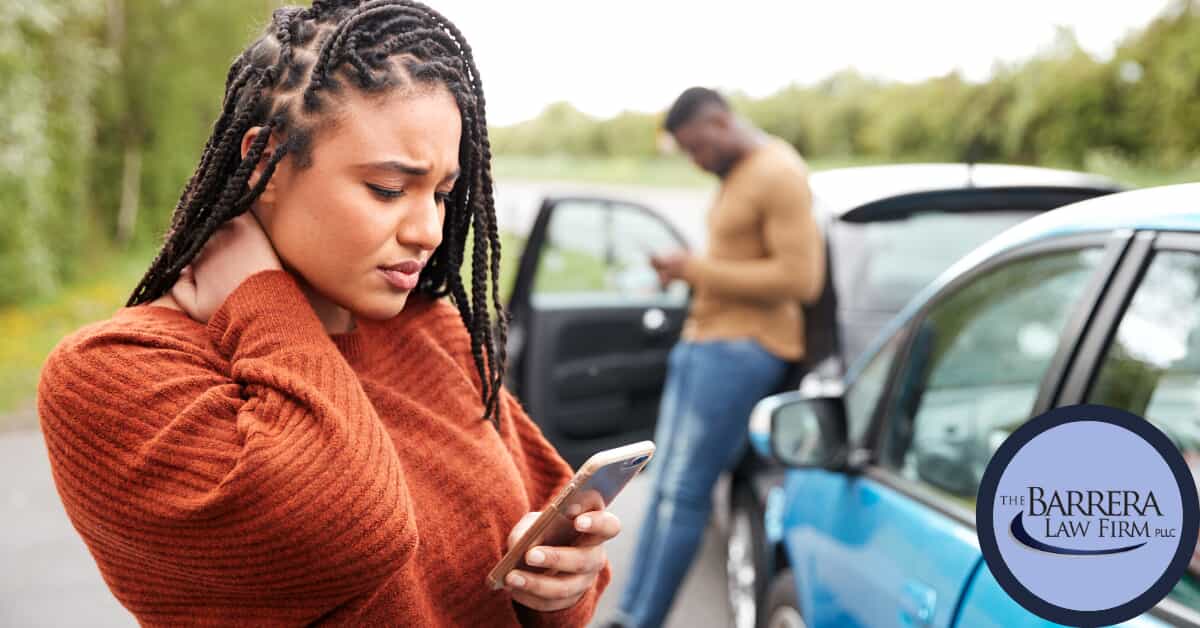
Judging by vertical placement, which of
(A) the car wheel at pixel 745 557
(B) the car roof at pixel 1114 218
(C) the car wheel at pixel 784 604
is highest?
(B) the car roof at pixel 1114 218

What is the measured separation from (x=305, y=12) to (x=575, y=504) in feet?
2.24

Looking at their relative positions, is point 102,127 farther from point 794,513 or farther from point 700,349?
point 794,513

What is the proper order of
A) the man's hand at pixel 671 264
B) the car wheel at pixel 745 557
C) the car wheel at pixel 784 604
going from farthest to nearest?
the man's hand at pixel 671 264, the car wheel at pixel 745 557, the car wheel at pixel 784 604

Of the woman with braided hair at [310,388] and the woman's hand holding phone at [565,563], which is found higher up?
the woman with braided hair at [310,388]

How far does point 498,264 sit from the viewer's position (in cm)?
162

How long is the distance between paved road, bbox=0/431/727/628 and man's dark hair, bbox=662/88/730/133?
74.1 inches

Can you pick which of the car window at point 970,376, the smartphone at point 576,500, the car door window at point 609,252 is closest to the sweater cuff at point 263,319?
the smartphone at point 576,500

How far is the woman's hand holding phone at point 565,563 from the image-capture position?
1.31 m

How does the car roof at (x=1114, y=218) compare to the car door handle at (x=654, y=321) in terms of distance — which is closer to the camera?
the car roof at (x=1114, y=218)

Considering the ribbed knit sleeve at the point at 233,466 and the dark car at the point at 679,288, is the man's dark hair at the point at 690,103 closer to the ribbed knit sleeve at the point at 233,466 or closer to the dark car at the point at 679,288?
the dark car at the point at 679,288

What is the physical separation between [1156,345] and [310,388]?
1226 millimetres

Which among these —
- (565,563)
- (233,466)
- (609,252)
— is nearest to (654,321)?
(609,252)

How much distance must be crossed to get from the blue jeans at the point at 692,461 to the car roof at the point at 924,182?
0.65 metres

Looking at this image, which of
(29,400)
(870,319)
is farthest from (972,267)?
(29,400)
